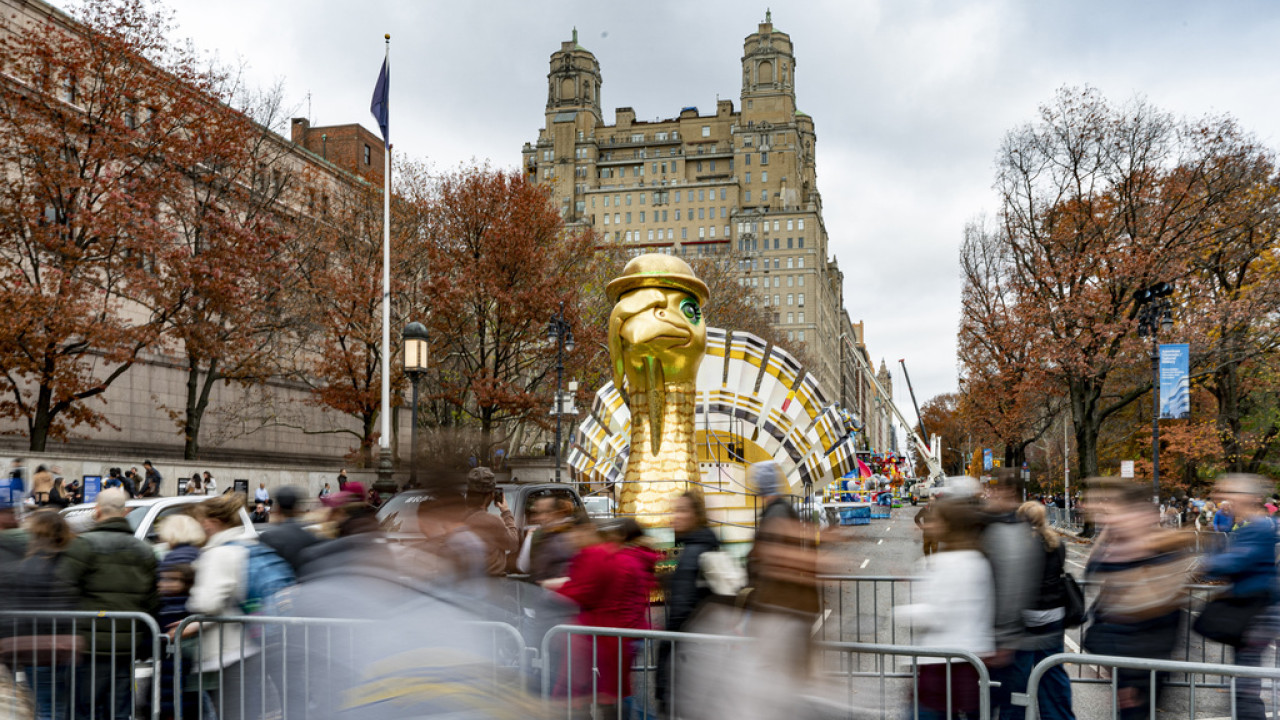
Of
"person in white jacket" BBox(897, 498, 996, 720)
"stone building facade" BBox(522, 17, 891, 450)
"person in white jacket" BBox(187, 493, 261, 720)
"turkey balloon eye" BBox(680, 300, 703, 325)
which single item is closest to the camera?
"person in white jacket" BBox(897, 498, 996, 720)

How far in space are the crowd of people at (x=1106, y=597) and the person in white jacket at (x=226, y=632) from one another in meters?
4.01

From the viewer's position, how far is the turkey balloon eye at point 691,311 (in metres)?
14.4

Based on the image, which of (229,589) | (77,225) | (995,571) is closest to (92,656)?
(229,589)

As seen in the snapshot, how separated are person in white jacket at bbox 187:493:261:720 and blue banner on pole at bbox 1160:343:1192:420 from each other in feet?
73.9

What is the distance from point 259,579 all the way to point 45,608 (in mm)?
1465

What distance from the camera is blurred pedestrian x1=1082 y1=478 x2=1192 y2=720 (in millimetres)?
5379

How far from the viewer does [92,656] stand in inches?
241

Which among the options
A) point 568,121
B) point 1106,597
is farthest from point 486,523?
point 568,121

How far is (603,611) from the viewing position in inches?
228

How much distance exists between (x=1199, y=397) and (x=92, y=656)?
47.1 metres

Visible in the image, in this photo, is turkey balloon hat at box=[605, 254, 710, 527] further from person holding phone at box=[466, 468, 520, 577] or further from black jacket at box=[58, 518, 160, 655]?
black jacket at box=[58, 518, 160, 655]

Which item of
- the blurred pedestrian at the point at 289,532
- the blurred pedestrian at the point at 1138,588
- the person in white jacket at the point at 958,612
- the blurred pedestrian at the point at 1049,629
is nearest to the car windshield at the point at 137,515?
the blurred pedestrian at the point at 289,532

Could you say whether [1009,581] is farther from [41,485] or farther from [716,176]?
[716,176]

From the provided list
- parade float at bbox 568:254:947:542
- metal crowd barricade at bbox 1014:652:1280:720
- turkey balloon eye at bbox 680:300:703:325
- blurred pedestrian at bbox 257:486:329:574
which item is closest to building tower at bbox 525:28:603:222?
parade float at bbox 568:254:947:542
